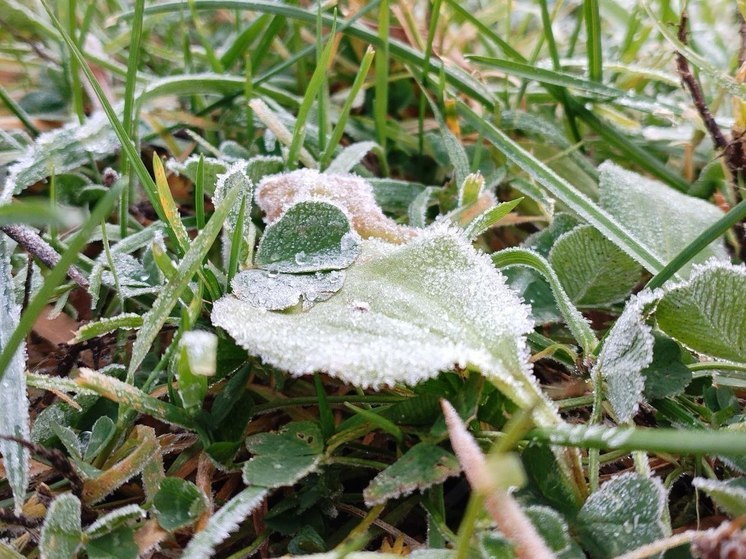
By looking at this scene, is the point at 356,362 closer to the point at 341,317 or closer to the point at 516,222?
the point at 341,317

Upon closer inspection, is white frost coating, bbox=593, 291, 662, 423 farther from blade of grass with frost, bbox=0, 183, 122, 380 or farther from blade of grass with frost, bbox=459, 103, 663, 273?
blade of grass with frost, bbox=0, 183, 122, 380

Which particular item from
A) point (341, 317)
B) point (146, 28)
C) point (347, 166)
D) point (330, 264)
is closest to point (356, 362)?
point (341, 317)

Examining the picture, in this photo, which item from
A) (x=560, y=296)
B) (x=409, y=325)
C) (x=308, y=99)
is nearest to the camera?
(x=409, y=325)

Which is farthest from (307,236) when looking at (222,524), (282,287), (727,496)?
(727,496)

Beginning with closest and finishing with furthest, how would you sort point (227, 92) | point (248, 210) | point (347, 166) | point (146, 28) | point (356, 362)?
→ 1. point (356, 362)
2. point (248, 210)
3. point (347, 166)
4. point (227, 92)
5. point (146, 28)

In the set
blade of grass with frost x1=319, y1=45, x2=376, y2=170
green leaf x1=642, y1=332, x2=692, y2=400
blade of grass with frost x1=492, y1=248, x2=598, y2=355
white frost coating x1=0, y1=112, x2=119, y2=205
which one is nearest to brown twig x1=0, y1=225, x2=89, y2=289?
white frost coating x1=0, y1=112, x2=119, y2=205

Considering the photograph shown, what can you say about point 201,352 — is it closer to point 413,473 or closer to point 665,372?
point 413,473
